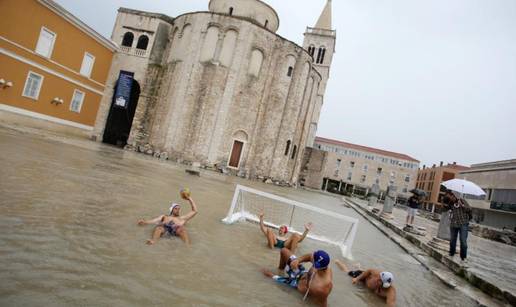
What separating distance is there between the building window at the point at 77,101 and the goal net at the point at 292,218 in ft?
53.2

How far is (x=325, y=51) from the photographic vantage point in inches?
1905

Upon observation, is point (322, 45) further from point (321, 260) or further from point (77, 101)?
point (321, 260)

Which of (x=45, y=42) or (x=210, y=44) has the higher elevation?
(x=210, y=44)

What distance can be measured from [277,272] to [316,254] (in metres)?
1.06

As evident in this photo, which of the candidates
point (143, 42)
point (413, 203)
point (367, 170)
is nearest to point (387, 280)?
point (413, 203)

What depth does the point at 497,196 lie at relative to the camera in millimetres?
32062

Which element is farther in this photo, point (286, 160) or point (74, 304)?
point (286, 160)

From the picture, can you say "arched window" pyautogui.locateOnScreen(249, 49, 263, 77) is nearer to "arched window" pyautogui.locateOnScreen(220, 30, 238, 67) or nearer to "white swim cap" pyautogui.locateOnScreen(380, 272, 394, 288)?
"arched window" pyautogui.locateOnScreen(220, 30, 238, 67)

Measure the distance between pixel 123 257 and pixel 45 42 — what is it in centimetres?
1965

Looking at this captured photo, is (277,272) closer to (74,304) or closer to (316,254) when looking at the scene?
(316,254)

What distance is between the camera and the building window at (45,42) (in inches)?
714

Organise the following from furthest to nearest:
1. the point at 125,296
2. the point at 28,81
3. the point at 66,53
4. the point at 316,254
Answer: the point at 66,53 < the point at 28,81 < the point at 316,254 < the point at 125,296

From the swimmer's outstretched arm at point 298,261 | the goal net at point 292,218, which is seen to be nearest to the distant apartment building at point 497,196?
the goal net at point 292,218

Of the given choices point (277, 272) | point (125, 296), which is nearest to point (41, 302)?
point (125, 296)
